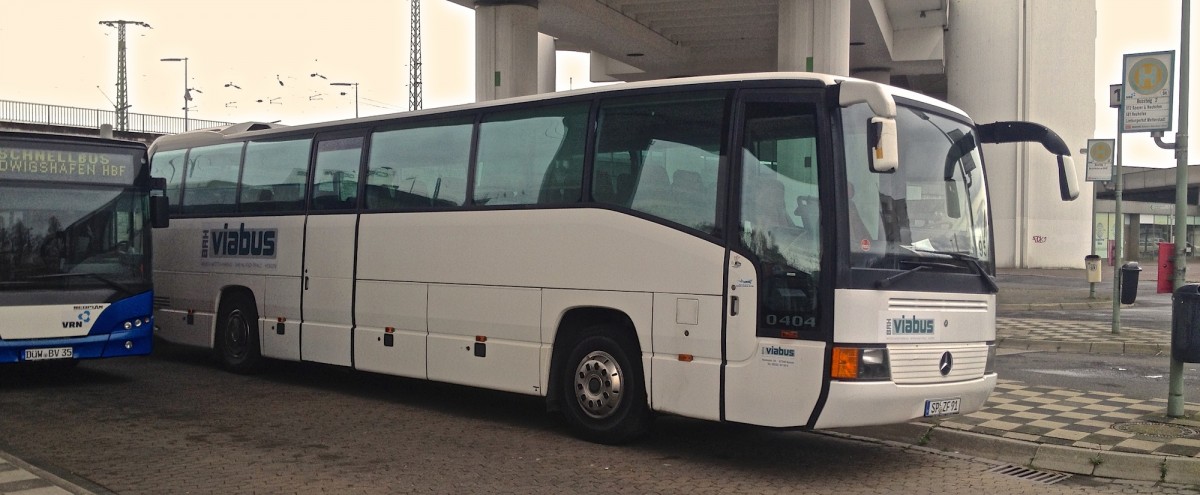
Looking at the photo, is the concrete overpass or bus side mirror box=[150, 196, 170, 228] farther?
the concrete overpass

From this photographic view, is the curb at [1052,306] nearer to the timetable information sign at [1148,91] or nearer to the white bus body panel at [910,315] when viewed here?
the timetable information sign at [1148,91]

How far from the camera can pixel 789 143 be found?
8.22 m

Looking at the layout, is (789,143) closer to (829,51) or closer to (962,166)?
(962,166)

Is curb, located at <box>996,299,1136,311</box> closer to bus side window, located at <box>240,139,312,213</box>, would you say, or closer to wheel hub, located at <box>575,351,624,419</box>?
bus side window, located at <box>240,139,312,213</box>

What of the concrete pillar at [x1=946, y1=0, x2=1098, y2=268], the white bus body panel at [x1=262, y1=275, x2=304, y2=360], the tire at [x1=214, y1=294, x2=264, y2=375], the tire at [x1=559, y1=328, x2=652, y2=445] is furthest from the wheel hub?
the concrete pillar at [x1=946, y1=0, x2=1098, y2=268]

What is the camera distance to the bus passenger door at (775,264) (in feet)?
26.0

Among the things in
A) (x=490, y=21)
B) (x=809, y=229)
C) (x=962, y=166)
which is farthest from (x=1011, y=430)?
(x=490, y=21)

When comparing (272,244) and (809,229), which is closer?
(809,229)

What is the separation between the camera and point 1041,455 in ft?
27.9

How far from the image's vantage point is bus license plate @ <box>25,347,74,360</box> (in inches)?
468

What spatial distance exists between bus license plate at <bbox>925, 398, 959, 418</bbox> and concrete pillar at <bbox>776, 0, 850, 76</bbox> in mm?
18876

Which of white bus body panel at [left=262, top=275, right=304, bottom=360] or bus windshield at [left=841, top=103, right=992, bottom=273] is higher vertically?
bus windshield at [left=841, top=103, right=992, bottom=273]

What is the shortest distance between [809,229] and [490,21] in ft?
72.2

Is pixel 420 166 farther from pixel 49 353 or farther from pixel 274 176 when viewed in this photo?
pixel 49 353
